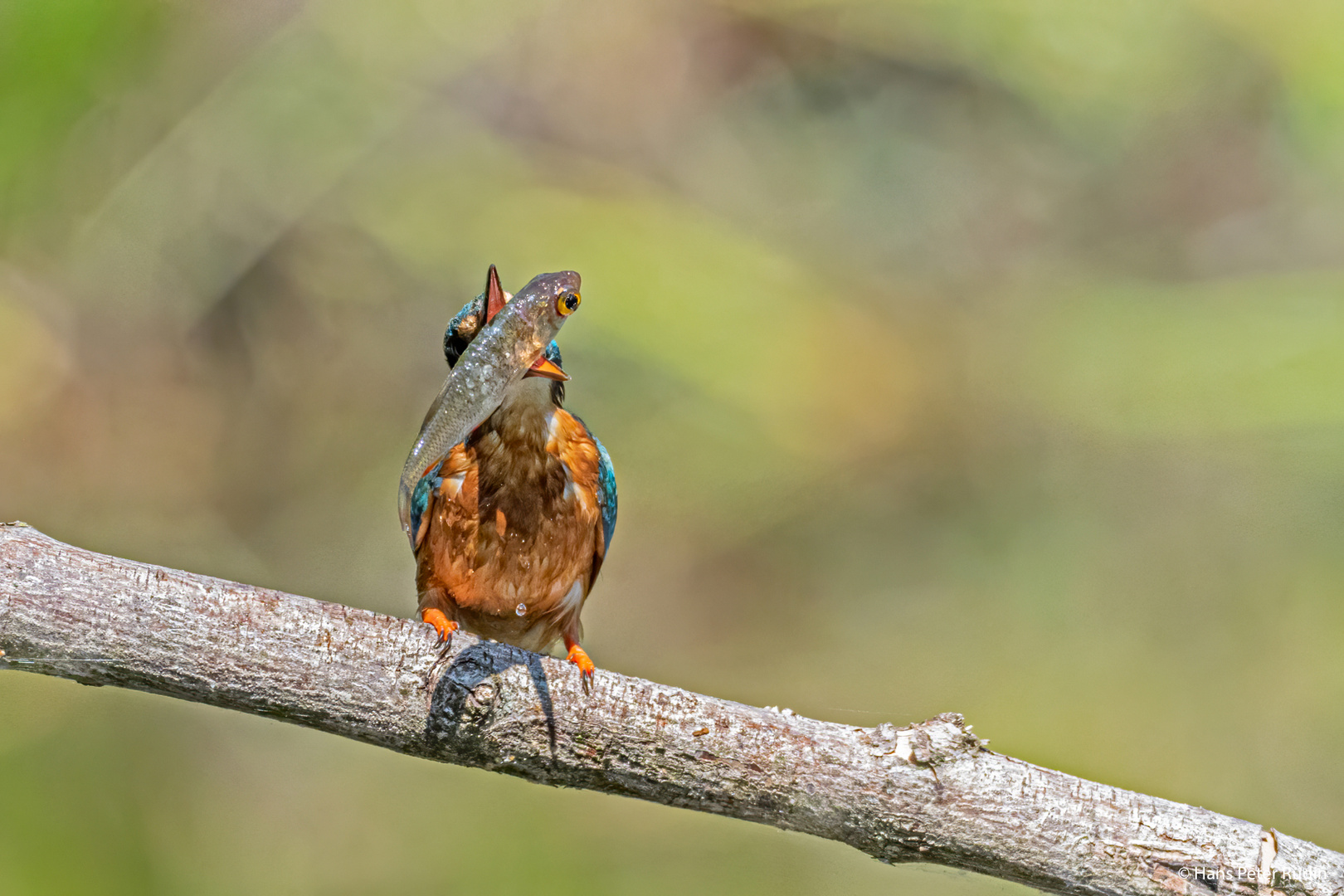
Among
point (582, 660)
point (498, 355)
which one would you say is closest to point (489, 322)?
point (498, 355)

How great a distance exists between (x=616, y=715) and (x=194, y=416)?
4221 mm

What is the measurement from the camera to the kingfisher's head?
106 inches

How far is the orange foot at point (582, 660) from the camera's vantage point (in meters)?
2.36

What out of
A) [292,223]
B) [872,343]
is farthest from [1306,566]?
[292,223]

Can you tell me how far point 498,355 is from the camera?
2.55 metres

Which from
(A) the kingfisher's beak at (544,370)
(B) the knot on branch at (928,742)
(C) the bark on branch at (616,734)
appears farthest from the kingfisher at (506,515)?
(B) the knot on branch at (928,742)

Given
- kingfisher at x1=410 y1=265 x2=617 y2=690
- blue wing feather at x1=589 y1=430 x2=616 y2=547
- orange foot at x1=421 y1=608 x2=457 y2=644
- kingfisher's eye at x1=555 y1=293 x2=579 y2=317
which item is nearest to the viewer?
kingfisher's eye at x1=555 y1=293 x2=579 y2=317

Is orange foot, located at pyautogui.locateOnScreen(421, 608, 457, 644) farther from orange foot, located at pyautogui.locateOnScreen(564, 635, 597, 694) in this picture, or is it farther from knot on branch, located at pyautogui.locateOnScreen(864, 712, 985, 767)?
knot on branch, located at pyautogui.locateOnScreen(864, 712, 985, 767)

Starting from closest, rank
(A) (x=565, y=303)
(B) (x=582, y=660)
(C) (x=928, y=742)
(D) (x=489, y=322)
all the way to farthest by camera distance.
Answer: (C) (x=928, y=742) → (A) (x=565, y=303) → (D) (x=489, y=322) → (B) (x=582, y=660)

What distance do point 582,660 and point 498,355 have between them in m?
1.06

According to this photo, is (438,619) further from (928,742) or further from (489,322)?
(928,742)

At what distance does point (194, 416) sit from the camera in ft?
19.0

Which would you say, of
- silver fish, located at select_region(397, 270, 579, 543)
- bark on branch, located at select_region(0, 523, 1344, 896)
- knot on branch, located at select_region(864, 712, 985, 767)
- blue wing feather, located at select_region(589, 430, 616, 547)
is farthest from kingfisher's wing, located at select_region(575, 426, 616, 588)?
knot on branch, located at select_region(864, 712, 985, 767)

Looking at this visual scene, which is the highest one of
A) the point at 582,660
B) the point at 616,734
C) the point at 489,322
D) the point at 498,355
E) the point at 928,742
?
the point at 489,322
